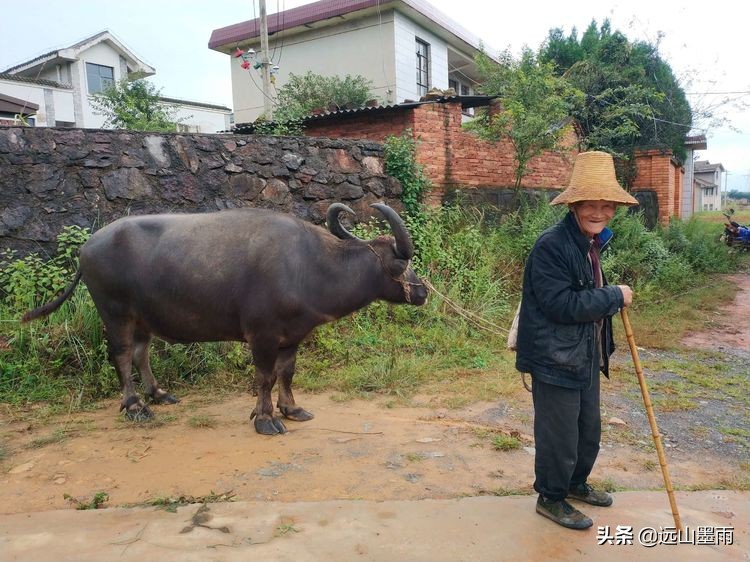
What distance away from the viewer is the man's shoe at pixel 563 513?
2768 mm

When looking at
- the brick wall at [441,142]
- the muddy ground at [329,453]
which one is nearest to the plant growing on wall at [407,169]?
the brick wall at [441,142]

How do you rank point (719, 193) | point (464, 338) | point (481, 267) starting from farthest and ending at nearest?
point (719, 193)
point (481, 267)
point (464, 338)

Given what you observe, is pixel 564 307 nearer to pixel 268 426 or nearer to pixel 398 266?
pixel 398 266

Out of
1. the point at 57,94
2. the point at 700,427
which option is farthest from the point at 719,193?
the point at 700,427

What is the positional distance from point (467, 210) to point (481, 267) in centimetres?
135

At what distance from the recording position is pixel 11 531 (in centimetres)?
276

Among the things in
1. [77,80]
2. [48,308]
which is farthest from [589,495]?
[77,80]

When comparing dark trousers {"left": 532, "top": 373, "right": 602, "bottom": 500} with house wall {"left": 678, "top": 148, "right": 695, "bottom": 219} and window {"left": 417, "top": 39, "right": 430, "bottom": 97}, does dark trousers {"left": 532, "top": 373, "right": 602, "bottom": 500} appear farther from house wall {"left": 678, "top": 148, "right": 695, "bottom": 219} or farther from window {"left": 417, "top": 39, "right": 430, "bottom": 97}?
house wall {"left": 678, "top": 148, "right": 695, "bottom": 219}

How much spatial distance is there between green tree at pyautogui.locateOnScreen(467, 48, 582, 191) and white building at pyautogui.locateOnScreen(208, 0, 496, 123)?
5933 millimetres

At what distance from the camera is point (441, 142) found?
8680mm

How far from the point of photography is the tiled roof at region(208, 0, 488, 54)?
14.6m

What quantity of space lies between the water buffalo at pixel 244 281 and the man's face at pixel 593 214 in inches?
61.4

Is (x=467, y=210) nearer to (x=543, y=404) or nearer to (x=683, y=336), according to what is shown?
(x=683, y=336)

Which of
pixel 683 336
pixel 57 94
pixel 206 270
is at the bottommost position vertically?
pixel 683 336
